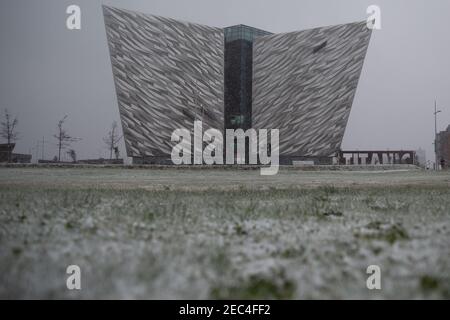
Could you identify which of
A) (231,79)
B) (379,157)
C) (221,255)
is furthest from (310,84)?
(221,255)

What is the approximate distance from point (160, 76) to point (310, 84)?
2441cm

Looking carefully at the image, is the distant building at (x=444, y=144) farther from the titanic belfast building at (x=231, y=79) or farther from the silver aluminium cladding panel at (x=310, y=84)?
the titanic belfast building at (x=231, y=79)

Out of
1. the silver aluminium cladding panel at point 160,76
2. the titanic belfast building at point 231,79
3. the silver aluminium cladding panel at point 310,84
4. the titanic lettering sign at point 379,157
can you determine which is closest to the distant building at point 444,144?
the titanic lettering sign at point 379,157

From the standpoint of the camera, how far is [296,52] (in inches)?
2480

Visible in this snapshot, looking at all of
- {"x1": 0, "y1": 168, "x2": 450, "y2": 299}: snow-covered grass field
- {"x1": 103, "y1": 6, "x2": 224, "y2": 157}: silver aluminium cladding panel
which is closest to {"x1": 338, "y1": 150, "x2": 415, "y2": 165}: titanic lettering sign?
{"x1": 103, "y1": 6, "x2": 224, "y2": 157}: silver aluminium cladding panel

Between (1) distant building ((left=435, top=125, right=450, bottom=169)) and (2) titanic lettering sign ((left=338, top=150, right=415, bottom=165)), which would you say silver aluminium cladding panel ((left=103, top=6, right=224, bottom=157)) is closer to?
(2) titanic lettering sign ((left=338, top=150, right=415, bottom=165))

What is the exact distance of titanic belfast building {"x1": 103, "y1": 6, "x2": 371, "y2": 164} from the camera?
55.2 meters

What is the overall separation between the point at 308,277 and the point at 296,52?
6434 cm

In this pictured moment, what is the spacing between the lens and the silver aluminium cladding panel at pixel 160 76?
54.1 meters

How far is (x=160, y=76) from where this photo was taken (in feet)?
189

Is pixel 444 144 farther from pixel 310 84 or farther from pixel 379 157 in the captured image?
pixel 310 84

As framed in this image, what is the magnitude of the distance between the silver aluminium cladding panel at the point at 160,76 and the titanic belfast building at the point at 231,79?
0.15 metres

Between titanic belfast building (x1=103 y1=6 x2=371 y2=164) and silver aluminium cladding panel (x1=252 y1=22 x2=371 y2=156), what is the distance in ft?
0.52
